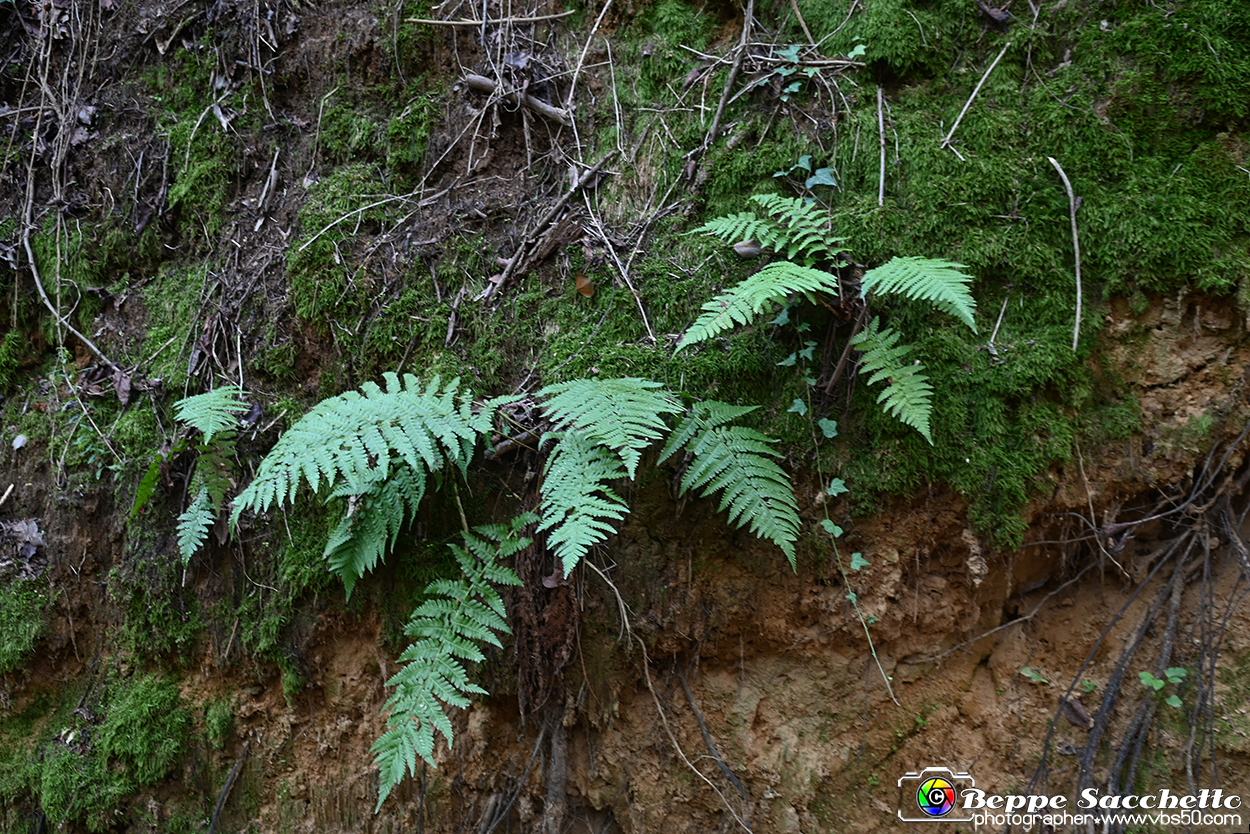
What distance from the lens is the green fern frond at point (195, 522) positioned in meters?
3.17

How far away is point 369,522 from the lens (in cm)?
302

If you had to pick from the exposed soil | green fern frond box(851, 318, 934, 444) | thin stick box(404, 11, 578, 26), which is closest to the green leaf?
the exposed soil

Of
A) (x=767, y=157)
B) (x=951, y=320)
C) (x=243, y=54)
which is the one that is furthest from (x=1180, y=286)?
(x=243, y=54)

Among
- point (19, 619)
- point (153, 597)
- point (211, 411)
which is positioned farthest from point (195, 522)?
point (19, 619)

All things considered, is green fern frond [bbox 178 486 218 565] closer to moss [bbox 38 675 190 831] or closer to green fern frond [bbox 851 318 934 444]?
moss [bbox 38 675 190 831]

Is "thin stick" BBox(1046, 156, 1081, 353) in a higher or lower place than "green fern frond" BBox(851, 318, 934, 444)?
higher

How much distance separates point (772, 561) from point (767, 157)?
185 cm

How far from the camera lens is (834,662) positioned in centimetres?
301

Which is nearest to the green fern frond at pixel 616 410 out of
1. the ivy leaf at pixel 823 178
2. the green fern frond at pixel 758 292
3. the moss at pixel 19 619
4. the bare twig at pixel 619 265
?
the green fern frond at pixel 758 292

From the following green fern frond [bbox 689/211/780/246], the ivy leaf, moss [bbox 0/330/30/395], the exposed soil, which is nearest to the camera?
the exposed soil

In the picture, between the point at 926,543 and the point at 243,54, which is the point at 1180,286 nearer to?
the point at 926,543

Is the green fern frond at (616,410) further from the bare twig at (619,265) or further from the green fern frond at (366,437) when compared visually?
the bare twig at (619,265)

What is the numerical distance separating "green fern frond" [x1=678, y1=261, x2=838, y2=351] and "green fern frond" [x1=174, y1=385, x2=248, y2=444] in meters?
2.06

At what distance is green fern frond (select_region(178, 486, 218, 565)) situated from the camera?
317 cm
